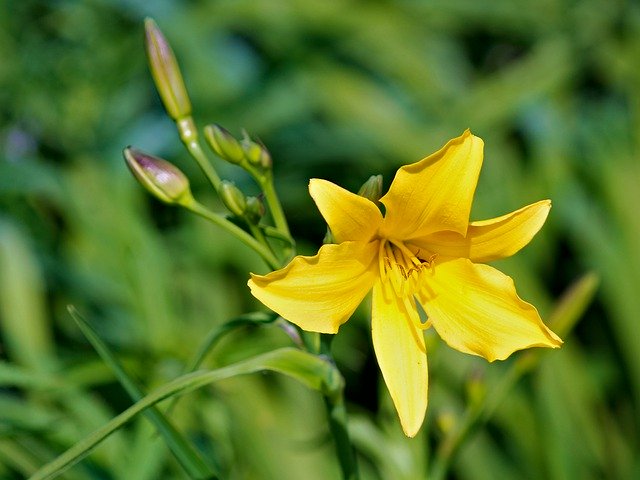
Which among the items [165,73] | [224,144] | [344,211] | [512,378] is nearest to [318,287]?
[344,211]

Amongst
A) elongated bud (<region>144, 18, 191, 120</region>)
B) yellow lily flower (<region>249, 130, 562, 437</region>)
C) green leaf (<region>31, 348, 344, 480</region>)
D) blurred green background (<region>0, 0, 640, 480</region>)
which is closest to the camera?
green leaf (<region>31, 348, 344, 480</region>)

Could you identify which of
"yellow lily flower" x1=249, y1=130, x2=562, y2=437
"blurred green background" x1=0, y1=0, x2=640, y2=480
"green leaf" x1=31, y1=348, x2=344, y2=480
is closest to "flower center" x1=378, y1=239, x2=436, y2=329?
"yellow lily flower" x1=249, y1=130, x2=562, y2=437

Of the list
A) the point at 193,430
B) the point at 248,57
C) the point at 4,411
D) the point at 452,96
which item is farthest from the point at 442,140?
the point at 4,411

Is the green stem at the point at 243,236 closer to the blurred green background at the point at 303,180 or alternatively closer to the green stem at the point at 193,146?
the green stem at the point at 193,146

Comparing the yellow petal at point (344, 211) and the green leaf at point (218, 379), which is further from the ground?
the yellow petal at point (344, 211)

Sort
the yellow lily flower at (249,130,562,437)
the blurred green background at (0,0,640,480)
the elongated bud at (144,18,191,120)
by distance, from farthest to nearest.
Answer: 1. the blurred green background at (0,0,640,480)
2. the elongated bud at (144,18,191,120)
3. the yellow lily flower at (249,130,562,437)

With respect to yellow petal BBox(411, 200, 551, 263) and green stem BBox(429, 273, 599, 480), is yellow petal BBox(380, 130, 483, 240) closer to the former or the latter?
yellow petal BBox(411, 200, 551, 263)

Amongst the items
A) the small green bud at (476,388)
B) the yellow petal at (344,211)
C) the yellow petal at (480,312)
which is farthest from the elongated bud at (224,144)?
the small green bud at (476,388)
